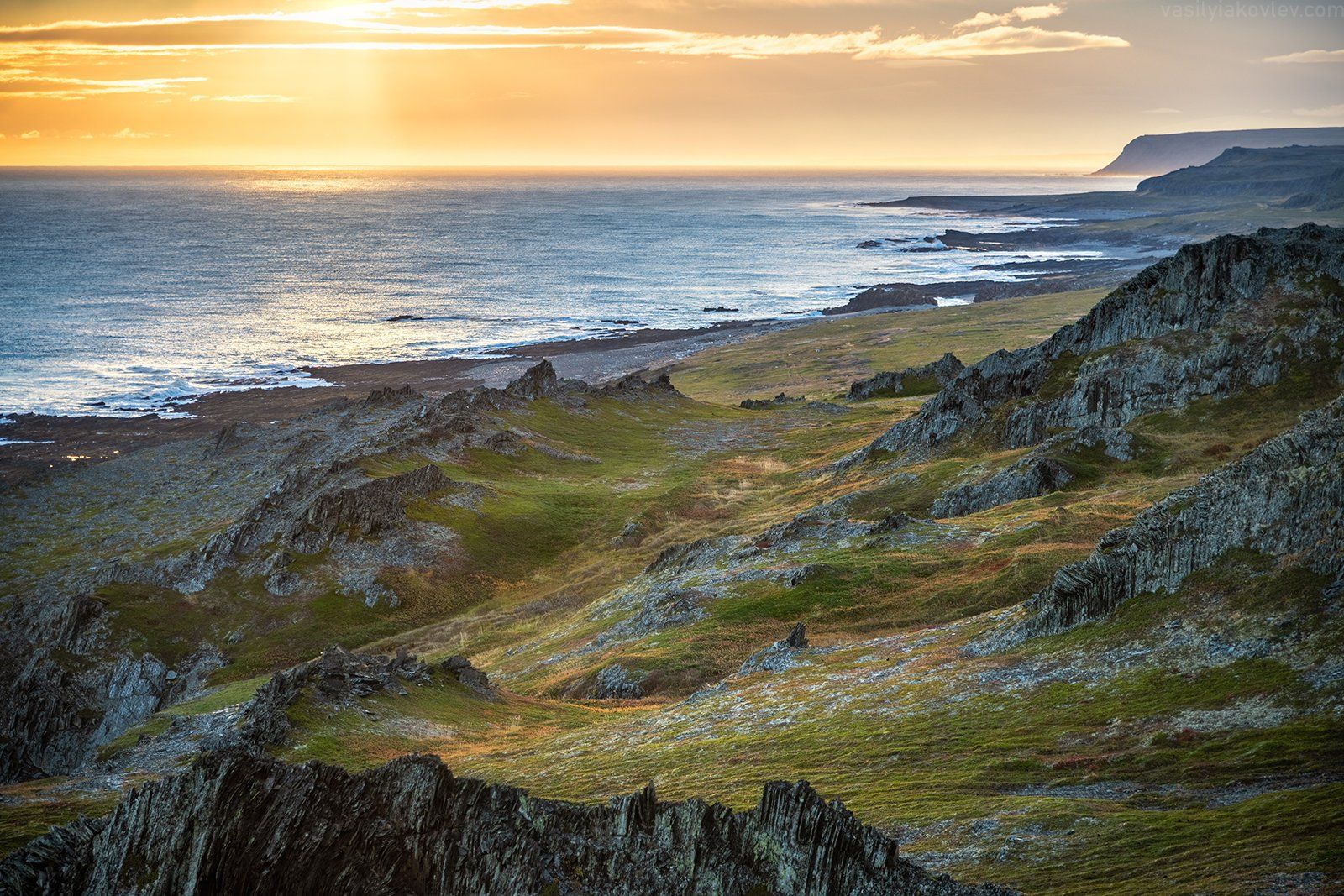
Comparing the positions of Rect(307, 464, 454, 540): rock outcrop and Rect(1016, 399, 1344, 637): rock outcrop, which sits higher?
Rect(1016, 399, 1344, 637): rock outcrop

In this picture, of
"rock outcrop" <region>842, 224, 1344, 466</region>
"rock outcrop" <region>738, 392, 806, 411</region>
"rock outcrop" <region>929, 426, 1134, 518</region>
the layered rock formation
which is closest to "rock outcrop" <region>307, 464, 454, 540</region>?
the layered rock formation

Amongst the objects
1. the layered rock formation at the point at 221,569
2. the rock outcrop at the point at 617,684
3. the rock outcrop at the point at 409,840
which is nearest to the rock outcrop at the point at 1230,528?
the rock outcrop at the point at 409,840

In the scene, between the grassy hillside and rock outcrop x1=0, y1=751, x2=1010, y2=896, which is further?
the grassy hillside

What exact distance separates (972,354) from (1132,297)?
8371 cm

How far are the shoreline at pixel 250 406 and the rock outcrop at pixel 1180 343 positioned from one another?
3804 inches

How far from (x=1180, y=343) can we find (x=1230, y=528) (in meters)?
51.0

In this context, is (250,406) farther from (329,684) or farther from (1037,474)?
(1037,474)

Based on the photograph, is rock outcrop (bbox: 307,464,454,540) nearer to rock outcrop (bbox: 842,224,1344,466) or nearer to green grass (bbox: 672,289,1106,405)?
rock outcrop (bbox: 842,224,1344,466)

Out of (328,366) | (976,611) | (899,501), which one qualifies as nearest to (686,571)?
(899,501)

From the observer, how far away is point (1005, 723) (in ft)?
109

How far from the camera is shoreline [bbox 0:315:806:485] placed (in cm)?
13050

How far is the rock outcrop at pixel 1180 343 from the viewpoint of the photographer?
251 feet

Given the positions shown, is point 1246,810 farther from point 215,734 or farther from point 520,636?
point 520,636

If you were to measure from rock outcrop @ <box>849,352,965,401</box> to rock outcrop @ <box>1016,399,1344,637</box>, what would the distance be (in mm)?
108797
